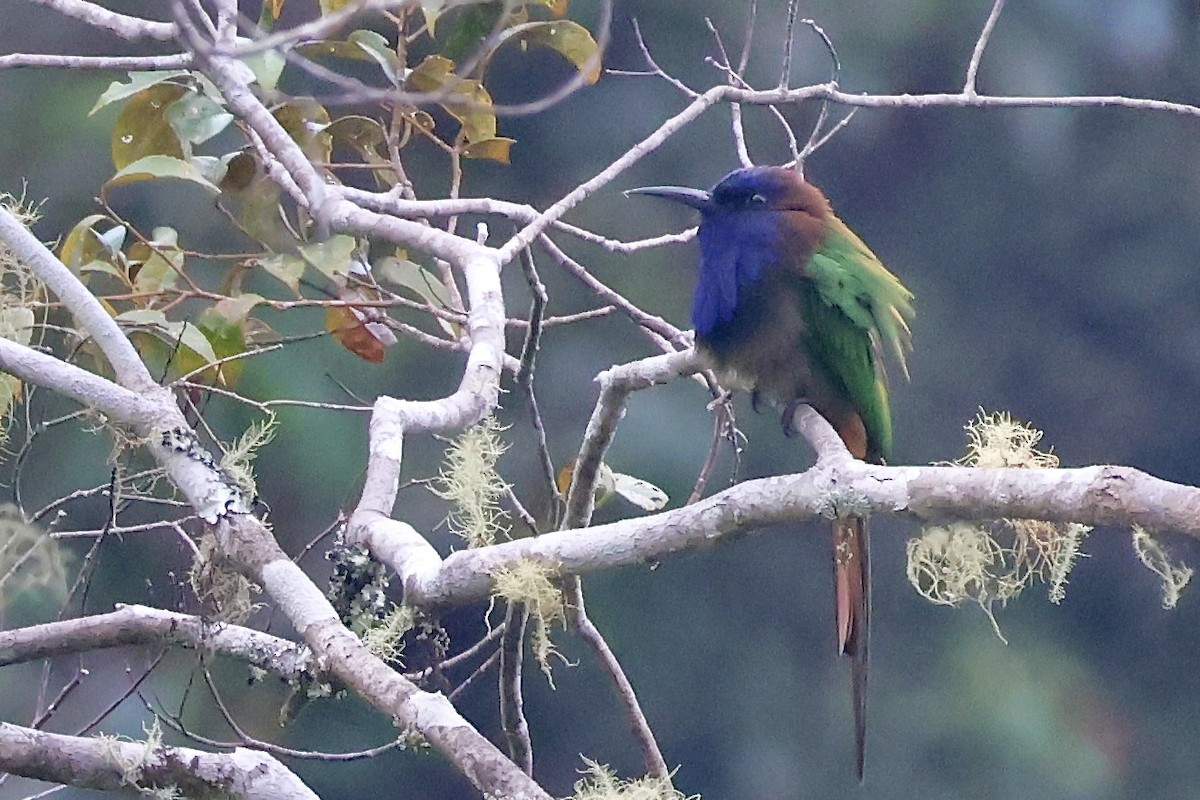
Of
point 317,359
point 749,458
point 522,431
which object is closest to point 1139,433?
point 749,458

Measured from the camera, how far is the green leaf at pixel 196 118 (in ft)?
6.79

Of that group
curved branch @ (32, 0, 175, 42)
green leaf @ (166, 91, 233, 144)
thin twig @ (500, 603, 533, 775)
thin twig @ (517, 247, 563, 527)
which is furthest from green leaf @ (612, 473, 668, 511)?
curved branch @ (32, 0, 175, 42)

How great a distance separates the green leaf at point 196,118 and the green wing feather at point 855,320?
0.78 metres

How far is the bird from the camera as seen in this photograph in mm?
2221

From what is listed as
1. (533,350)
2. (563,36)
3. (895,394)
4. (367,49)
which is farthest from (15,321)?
(895,394)

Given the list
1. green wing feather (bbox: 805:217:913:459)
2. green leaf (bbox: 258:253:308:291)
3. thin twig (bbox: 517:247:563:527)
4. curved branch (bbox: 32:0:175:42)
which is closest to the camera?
thin twig (bbox: 517:247:563:527)

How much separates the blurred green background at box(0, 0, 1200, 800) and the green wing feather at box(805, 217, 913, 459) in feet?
7.54

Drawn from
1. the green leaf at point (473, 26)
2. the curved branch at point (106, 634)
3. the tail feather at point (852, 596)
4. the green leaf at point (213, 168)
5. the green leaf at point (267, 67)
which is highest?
the green leaf at point (473, 26)

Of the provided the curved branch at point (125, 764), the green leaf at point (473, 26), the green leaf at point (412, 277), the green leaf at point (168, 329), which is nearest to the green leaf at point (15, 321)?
the green leaf at point (168, 329)

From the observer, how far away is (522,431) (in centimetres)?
495

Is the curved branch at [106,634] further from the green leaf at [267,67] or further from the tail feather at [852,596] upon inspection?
the tail feather at [852,596]

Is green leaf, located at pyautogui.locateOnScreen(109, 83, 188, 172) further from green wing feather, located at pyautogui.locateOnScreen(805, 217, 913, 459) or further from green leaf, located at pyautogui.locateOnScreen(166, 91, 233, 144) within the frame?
green wing feather, located at pyautogui.locateOnScreen(805, 217, 913, 459)

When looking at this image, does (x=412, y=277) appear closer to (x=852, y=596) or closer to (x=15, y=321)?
(x=15, y=321)

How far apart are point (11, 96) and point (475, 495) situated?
3.94 m
